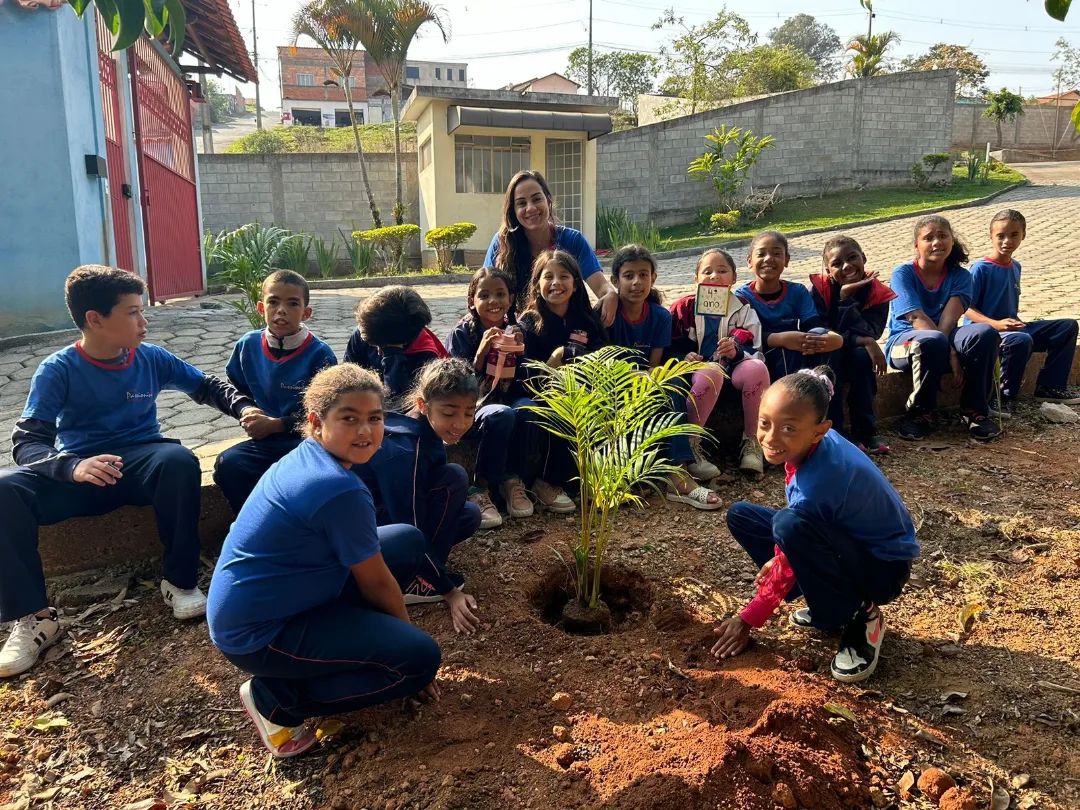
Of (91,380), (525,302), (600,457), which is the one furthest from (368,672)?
(525,302)

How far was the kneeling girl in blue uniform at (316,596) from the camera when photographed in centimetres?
208

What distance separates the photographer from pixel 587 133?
1541 centimetres

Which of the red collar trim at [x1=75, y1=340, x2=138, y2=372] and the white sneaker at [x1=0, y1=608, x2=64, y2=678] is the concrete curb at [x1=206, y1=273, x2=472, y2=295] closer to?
the red collar trim at [x1=75, y1=340, x2=138, y2=372]

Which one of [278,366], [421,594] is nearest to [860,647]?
[421,594]

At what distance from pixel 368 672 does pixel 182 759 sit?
0.60 meters

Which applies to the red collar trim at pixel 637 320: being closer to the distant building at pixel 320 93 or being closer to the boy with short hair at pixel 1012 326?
the boy with short hair at pixel 1012 326

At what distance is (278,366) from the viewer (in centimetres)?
340

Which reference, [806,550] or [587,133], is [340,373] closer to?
[806,550]

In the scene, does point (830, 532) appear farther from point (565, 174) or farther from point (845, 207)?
point (845, 207)

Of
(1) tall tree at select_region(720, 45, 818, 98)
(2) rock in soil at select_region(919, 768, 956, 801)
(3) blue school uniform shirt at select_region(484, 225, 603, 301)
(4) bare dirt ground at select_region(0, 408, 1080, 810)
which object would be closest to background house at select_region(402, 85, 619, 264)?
(1) tall tree at select_region(720, 45, 818, 98)

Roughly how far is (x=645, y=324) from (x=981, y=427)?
2151mm

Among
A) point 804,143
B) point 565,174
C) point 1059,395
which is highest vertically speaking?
point 804,143

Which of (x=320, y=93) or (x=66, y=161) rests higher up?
(x=320, y=93)

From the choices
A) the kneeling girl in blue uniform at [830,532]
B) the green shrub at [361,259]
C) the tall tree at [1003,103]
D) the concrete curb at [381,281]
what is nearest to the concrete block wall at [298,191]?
the green shrub at [361,259]
